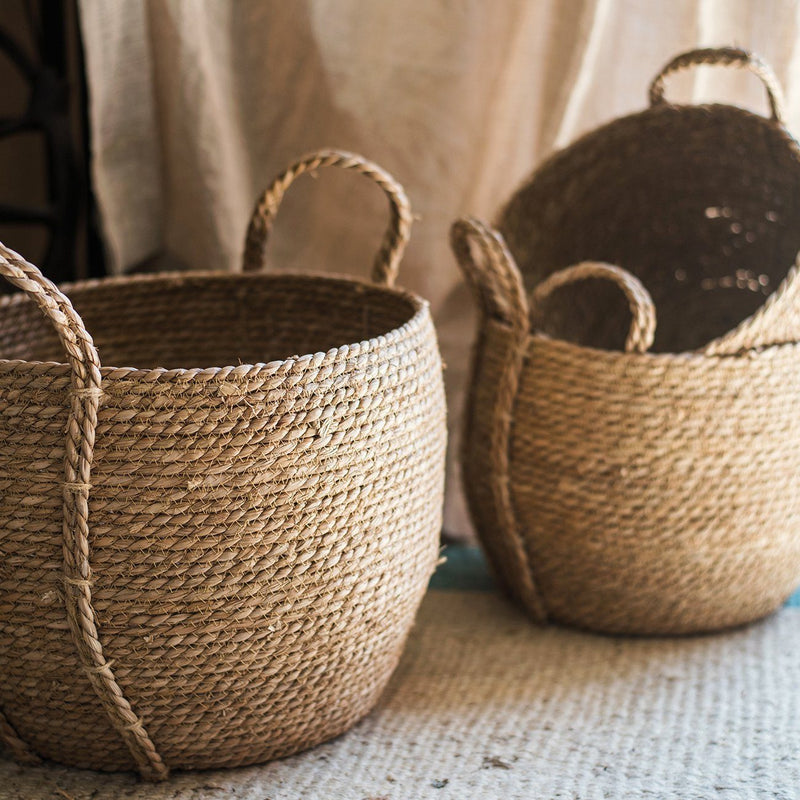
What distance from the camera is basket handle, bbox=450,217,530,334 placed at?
3.47 ft

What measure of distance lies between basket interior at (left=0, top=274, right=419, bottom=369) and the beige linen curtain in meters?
0.30

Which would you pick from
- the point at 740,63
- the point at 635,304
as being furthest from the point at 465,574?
the point at 740,63

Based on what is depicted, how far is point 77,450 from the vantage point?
735mm

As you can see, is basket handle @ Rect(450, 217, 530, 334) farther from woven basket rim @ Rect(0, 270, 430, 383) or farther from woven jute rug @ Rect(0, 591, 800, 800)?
woven jute rug @ Rect(0, 591, 800, 800)

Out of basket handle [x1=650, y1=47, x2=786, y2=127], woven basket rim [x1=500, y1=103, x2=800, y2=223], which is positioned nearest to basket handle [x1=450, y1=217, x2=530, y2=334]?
woven basket rim [x1=500, y1=103, x2=800, y2=223]

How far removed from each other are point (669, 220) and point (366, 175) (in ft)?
1.83

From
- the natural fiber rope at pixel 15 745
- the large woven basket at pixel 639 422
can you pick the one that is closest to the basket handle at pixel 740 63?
the large woven basket at pixel 639 422

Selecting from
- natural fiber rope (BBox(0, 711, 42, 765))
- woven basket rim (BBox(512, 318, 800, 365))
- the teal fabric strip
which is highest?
woven basket rim (BBox(512, 318, 800, 365))

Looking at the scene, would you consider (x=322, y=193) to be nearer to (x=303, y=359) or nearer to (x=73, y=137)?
(x=73, y=137)

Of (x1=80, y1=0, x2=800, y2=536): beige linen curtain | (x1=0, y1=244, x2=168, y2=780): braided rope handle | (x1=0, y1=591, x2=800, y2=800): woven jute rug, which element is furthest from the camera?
(x1=80, y1=0, x2=800, y2=536): beige linen curtain

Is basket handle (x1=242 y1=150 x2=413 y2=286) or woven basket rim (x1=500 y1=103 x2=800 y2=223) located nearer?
basket handle (x1=242 y1=150 x2=413 y2=286)

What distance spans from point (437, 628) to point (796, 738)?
41cm

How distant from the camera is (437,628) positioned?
1.17 m

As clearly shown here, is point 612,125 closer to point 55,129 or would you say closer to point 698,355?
point 698,355
